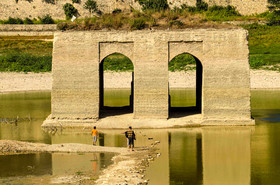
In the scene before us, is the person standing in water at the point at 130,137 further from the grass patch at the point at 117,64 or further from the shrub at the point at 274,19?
the shrub at the point at 274,19

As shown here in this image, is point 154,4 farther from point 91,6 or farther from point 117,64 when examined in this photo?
point 117,64

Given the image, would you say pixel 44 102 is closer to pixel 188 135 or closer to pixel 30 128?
pixel 30 128

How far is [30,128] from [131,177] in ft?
32.7

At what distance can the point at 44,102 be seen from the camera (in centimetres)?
3459

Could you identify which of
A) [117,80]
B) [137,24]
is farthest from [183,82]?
[137,24]

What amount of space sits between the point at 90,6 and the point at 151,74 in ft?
188

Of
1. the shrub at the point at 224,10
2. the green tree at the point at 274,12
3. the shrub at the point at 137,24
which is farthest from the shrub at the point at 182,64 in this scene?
the shrub at the point at 224,10

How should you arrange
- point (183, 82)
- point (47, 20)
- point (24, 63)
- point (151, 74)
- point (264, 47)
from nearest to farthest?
point (151, 74), point (183, 82), point (24, 63), point (264, 47), point (47, 20)

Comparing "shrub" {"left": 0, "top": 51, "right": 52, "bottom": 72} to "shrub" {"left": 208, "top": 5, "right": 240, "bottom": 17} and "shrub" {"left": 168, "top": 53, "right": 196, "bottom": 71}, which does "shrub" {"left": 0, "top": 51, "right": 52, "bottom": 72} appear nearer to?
"shrub" {"left": 168, "top": 53, "right": 196, "bottom": 71}

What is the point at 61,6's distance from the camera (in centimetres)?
7988

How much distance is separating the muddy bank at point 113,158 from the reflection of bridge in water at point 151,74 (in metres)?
3.93

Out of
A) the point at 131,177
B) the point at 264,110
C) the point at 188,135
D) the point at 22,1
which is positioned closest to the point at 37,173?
the point at 131,177

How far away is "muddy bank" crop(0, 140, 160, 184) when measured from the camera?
49.0ft

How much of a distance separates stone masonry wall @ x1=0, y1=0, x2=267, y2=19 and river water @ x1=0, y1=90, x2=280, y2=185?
5202 cm
